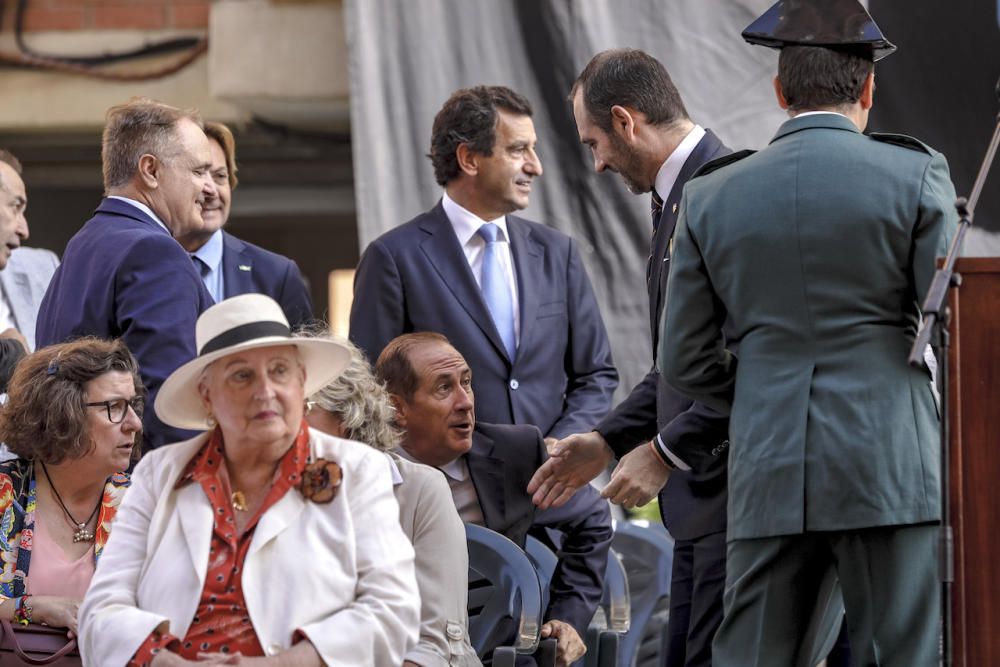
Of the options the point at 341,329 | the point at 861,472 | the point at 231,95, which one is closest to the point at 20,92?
the point at 231,95

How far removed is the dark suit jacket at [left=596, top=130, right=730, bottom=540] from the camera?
13.4ft

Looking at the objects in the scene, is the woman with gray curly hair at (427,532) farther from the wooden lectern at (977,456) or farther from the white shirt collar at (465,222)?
the white shirt collar at (465,222)

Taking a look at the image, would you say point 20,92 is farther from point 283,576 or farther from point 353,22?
point 283,576

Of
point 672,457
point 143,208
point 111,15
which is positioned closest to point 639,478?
point 672,457

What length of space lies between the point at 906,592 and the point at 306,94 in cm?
460

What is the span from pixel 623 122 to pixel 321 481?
1503 mm

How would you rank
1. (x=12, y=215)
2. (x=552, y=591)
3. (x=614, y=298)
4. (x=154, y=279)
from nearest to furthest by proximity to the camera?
1. (x=154, y=279)
2. (x=552, y=591)
3. (x=12, y=215)
4. (x=614, y=298)

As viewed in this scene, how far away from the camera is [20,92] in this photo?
25.3 feet

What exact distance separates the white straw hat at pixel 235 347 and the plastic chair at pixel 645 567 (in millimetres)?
A: 2154

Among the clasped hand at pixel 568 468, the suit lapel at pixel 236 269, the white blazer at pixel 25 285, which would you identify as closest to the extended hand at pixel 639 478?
the clasped hand at pixel 568 468

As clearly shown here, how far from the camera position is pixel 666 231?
4309 millimetres

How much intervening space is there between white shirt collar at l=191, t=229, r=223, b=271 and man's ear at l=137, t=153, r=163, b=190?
890 mm

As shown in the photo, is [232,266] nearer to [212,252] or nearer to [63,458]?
[212,252]

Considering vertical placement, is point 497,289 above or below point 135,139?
below
